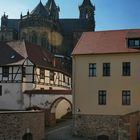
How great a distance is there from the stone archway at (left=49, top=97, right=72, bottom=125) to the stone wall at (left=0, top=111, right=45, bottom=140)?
23.5 feet

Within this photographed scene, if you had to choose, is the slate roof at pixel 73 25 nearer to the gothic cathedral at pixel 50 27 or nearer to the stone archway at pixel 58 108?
the gothic cathedral at pixel 50 27

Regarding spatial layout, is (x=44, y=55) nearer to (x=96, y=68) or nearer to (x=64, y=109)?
(x=64, y=109)

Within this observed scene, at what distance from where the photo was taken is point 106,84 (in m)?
37.5

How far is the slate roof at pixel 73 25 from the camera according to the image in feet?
281

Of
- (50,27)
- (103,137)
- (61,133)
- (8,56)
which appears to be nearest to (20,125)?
(61,133)

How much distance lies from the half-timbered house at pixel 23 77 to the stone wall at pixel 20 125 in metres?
8.17

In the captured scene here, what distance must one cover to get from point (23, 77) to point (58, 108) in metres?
5.52

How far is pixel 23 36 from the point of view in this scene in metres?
72.4

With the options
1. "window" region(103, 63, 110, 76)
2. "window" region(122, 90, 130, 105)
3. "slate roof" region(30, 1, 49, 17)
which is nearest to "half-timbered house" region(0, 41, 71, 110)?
"window" region(103, 63, 110, 76)

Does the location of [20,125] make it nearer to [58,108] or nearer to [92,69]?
[92,69]

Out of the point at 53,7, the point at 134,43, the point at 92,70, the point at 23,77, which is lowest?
the point at 23,77

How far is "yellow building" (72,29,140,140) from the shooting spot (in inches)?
1442

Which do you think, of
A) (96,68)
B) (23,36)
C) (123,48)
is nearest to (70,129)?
(96,68)

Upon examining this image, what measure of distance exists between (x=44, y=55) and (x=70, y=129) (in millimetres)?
16089
